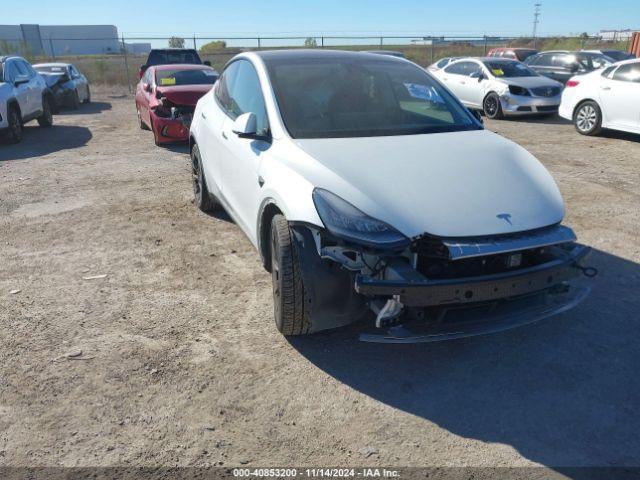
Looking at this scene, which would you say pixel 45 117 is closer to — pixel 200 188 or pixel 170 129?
pixel 170 129

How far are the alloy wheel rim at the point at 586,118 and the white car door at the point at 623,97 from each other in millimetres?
361

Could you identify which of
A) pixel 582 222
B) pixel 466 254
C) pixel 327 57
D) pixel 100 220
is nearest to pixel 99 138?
pixel 100 220

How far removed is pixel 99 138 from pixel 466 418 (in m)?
10.6

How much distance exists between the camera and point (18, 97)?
11094 mm

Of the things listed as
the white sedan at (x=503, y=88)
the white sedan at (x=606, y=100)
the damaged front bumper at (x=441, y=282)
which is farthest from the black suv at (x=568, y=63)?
the damaged front bumper at (x=441, y=282)

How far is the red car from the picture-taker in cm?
969

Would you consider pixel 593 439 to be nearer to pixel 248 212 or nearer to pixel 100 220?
pixel 248 212

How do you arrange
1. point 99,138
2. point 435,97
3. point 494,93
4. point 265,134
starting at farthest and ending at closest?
point 494,93, point 99,138, point 435,97, point 265,134

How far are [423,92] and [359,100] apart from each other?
0.66m

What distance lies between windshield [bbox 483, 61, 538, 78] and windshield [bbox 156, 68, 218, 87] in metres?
7.01

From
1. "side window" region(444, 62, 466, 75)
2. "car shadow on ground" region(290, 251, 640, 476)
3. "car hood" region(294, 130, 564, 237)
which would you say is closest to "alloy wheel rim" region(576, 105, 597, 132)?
"side window" region(444, 62, 466, 75)

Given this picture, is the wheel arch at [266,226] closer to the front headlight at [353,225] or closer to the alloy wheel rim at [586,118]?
the front headlight at [353,225]

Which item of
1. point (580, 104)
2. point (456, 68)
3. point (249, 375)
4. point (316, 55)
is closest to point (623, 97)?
point (580, 104)

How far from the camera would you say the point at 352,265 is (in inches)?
118
